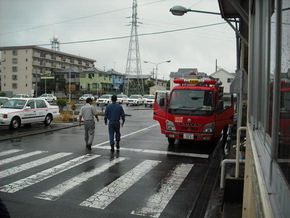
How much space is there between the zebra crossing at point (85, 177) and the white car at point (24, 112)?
530 centimetres

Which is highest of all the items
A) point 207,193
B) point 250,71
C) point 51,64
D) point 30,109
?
point 51,64

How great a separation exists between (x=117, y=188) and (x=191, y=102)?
541 centimetres

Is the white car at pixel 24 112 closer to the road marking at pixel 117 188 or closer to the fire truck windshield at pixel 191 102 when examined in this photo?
the fire truck windshield at pixel 191 102

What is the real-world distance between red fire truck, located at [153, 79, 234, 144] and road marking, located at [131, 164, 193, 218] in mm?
2485

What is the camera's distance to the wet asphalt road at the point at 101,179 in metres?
4.71

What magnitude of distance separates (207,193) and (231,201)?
758 mm

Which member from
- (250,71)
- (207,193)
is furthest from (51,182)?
(250,71)

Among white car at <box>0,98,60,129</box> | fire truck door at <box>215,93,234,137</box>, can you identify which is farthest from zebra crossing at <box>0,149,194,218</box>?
white car at <box>0,98,60,129</box>

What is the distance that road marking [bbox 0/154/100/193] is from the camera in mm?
5660

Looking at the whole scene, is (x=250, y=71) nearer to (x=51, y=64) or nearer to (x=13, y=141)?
(x=13, y=141)

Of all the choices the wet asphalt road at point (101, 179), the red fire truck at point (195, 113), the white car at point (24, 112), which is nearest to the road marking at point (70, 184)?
the wet asphalt road at point (101, 179)

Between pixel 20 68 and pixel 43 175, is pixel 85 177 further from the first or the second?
pixel 20 68

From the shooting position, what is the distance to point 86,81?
75.8 metres

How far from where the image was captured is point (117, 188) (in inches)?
226
